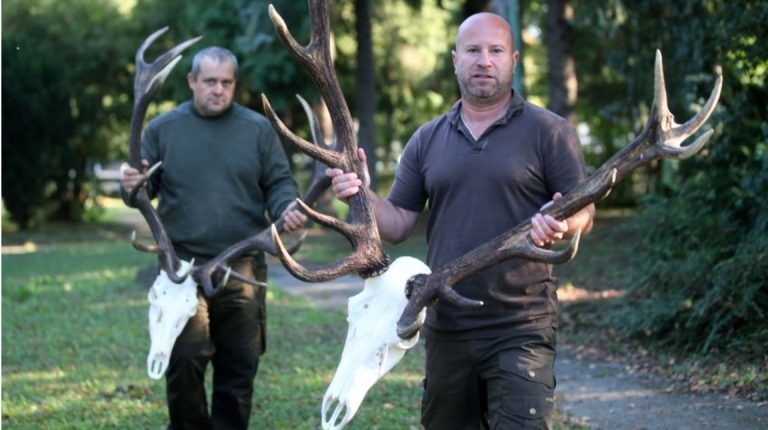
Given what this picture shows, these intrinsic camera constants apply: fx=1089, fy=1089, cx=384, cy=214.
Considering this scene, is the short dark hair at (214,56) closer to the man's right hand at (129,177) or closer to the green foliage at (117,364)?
the man's right hand at (129,177)

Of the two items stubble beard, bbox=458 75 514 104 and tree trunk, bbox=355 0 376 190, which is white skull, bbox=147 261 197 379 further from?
tree trunk, bbox=355 0 376 190

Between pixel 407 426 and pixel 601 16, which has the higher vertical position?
pixel 601 16

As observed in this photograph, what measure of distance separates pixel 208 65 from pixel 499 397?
9.37 ft

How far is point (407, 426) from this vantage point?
23.7 feet

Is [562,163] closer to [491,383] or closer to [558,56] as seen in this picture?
[491,383]

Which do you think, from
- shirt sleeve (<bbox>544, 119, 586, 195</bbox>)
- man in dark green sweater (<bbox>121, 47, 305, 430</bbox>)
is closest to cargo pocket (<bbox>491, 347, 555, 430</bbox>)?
shirt sleeve (<bbox>544, 119, 586, 195</bbox>)

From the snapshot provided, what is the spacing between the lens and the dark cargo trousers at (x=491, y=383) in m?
4.21

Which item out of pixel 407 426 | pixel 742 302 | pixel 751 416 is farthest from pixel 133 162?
pixel 742 302

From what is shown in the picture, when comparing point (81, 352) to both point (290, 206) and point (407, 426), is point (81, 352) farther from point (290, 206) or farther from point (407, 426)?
point (290, 206)

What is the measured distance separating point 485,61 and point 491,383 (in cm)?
131

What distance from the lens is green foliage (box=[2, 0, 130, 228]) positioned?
87.8 ft

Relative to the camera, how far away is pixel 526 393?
422 cm

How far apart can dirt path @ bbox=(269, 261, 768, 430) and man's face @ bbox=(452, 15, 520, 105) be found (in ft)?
10.6

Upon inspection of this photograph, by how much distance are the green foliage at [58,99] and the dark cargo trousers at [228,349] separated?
20.4 m
